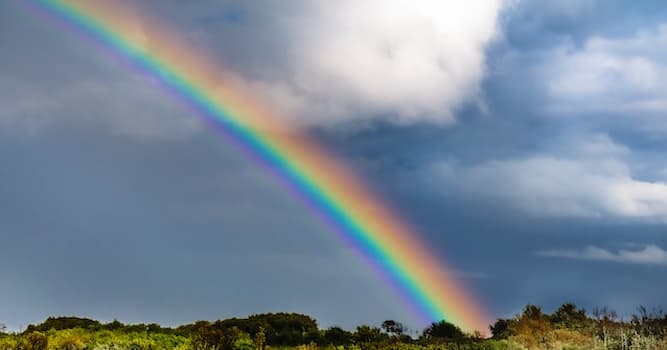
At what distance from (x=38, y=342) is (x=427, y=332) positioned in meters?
36.2

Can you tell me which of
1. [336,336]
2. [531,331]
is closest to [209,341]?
[336,336]

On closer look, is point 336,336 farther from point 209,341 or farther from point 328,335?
point 209,341

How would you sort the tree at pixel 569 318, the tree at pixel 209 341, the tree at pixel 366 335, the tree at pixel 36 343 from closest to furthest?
the tree at pixel 36 343
the tree at pixel 209 341
the tree at pixel 366 335
the tree at pixel 569 318

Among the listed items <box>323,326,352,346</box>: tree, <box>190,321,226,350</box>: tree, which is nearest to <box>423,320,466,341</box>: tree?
<box>323,326,352,346</box>: tree

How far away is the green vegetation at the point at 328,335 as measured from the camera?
133 feet

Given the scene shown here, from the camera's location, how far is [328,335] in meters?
50.6

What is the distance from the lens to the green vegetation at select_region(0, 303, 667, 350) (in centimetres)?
4056

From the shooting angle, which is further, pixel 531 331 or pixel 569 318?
pixel 569 318

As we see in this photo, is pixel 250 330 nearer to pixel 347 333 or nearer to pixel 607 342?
pixel 347 333

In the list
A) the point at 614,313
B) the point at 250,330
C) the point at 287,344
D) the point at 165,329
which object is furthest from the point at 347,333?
the point at 614,313

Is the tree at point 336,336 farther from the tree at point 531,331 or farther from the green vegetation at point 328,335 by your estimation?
the tree at point 531,331

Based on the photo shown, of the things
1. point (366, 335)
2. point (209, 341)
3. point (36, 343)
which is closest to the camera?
point (36, 343)

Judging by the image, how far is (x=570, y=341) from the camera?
4981cm

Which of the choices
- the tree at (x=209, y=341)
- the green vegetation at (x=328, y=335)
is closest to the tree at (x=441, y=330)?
the green vegetation at (x=328, y=335)
